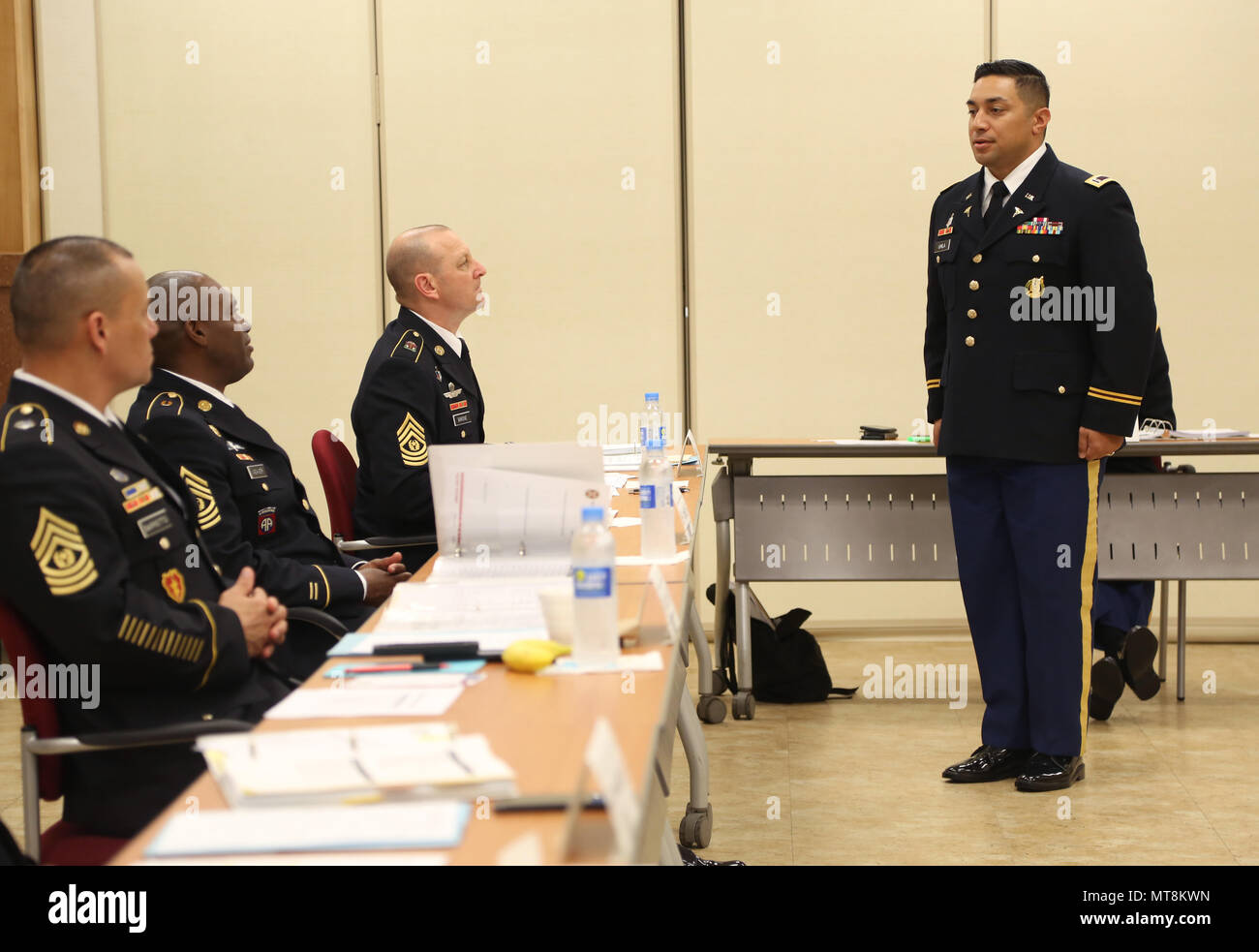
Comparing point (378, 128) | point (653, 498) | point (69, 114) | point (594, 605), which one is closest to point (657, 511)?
point (653, 498)

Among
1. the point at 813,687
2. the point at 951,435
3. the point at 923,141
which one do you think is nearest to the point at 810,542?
the point at 813,687

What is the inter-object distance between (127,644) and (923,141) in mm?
4166

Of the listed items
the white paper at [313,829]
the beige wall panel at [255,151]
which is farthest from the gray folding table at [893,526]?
the white paper at [313,829]

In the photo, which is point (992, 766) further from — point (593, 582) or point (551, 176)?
point (551, 176)

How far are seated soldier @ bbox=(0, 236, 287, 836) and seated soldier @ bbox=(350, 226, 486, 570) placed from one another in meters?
1.05

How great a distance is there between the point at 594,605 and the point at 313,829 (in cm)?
63

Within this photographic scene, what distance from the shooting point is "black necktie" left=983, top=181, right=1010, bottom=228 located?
10.4ft

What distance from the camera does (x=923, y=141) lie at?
506cm

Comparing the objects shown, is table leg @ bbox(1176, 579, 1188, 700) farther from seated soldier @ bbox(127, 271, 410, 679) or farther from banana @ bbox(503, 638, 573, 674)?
banana @ bbox(503, 638, 573, 674)

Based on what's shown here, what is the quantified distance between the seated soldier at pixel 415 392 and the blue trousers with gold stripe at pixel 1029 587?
1.33 m

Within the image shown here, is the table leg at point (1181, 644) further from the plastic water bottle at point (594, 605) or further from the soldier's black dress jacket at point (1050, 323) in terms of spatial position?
the plastic water bottle at point (594, 605)

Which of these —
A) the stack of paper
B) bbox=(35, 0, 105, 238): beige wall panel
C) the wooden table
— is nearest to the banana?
the wooden table

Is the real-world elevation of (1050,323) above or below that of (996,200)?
below

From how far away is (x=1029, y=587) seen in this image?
3.14 m
